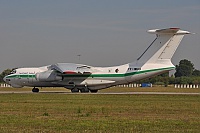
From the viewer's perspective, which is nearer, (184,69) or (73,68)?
(73,68)

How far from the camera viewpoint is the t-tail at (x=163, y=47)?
59406mm

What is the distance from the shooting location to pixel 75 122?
20922 millimetres

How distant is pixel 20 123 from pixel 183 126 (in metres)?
6.59

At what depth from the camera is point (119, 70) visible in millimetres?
59375

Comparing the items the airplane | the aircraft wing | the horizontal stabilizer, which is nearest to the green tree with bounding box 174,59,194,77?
the airplane

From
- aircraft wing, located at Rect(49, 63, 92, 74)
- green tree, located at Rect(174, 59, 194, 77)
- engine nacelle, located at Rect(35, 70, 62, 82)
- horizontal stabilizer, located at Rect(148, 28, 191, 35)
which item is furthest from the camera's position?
green tree, located at Rect(174, 59, 194, 77)

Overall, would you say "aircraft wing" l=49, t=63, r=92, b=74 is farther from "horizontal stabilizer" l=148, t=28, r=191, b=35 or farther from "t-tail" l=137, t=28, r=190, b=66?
"horizontal stabilizer" l=148, t=28, r=191, b=35

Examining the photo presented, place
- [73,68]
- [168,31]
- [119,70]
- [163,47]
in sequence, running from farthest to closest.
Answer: [73,68] < [163,47] < [119,70] < [168,31]

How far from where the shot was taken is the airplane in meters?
59.1

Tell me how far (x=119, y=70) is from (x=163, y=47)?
606 centimetres

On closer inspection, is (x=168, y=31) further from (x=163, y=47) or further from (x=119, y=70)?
(x=119, y=70)

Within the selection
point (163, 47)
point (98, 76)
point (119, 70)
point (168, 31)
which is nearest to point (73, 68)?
point (98, 76)

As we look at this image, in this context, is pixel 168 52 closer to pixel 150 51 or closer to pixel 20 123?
pixel 150 51

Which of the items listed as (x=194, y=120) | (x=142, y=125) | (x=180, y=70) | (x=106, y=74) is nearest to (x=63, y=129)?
(x=142, y=125)
